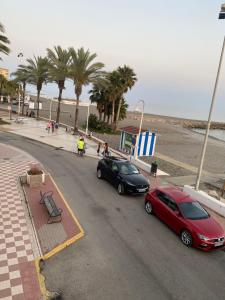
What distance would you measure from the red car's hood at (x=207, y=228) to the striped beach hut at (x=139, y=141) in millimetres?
15583

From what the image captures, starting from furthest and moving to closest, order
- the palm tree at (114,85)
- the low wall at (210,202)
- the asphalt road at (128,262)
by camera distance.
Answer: the palm tree at (114,85), the low wall at (210,202), the asphalt road at (128,262)

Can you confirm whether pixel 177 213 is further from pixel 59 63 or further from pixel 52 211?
pixel 59 63

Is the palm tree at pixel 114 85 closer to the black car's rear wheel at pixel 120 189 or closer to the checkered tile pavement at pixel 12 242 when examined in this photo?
the black car's rear wheel at pixel 120 189

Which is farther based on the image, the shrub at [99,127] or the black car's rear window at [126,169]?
the shrub at [99,127]

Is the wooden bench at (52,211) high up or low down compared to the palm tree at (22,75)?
down

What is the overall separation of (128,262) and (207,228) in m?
3.79

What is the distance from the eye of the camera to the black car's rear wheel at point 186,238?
11.1 meters

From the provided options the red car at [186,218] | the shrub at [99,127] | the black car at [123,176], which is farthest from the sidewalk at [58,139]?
Answer: the shrub at [99,127]

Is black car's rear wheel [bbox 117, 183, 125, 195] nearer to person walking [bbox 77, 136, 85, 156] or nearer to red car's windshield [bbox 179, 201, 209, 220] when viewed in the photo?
red car's windshield [bbox 179, 201, 209, 220]

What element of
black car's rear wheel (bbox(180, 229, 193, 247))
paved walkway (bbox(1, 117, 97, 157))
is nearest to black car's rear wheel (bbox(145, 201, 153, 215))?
black car's rear wheel (bbox(180, 229, 193, 247))

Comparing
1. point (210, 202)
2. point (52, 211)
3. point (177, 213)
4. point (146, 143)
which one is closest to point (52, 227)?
point (52, 211)

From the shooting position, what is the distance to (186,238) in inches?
446

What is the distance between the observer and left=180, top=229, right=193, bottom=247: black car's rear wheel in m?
11.1

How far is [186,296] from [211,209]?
810cm
